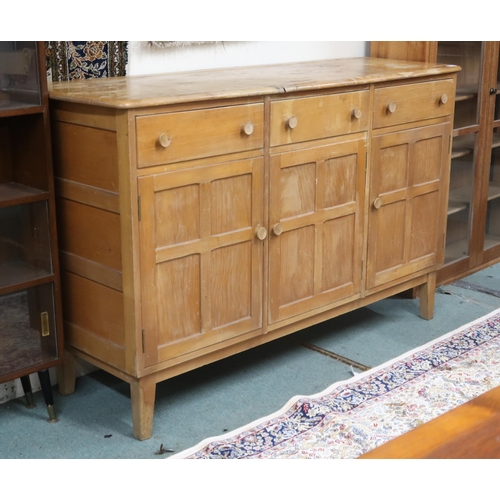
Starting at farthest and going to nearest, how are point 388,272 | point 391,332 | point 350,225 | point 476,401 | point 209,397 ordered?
point 391,332
point 388,272
point 350,225
point 209,397
point 476,401

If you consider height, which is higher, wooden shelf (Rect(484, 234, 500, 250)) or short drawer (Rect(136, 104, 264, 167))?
short drawer (Rect(136, 104, 264, 167))

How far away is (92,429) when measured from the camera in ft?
7.19

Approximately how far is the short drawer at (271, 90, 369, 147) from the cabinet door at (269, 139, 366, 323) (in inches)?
2.1

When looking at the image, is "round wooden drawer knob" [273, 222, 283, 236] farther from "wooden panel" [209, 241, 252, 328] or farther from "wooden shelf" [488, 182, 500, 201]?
"wooden shelf" [488, 182, 500, 201]

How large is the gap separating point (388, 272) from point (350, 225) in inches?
13.3

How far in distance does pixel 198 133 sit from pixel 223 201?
239 millimetres

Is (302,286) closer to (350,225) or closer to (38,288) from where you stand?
(350,225)

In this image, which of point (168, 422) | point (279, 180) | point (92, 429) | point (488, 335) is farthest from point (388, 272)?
point (92, 429)

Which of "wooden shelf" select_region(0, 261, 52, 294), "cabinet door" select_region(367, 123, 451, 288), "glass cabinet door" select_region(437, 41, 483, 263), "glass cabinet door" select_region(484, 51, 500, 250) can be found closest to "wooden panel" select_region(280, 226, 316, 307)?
"cabinet door" select_region(367, 123, 451, 288)

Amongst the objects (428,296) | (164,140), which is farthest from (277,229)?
(428,296)

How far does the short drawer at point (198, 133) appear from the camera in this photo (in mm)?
1885

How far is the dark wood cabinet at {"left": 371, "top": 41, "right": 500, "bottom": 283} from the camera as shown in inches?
129

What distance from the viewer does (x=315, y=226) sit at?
8.02 ft

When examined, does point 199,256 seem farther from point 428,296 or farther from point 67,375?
point 428,296
